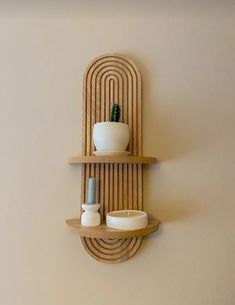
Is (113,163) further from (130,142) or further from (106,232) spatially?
(106,232)

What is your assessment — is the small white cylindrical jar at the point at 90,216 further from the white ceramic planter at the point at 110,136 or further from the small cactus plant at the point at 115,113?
the small cactus plant at the point at 115,113

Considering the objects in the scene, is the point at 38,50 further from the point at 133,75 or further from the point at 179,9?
the point at 179,9

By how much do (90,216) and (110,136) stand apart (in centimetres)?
28

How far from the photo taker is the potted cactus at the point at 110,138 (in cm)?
76

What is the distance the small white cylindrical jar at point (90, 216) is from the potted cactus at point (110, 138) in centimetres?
18

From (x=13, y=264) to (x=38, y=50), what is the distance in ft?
2.71

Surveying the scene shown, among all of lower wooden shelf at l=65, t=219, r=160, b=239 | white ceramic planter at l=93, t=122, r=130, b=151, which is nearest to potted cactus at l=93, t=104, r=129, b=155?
white ceramic planter at l=93, t=122, r=130, b=151

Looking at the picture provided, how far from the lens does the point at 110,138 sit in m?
0.75

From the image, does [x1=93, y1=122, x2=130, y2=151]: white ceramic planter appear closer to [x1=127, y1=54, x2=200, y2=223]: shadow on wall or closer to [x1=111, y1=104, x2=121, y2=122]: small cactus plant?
[x1=111, y1=104, x2=121, y2=122]: small cactus plant

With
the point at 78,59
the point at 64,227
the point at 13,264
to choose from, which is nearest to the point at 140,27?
the point at 78,59

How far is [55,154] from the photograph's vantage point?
0.87 meters

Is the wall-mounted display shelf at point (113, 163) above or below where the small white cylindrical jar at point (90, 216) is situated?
above

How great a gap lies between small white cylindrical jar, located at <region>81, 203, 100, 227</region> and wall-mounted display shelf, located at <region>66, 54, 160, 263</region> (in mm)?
37

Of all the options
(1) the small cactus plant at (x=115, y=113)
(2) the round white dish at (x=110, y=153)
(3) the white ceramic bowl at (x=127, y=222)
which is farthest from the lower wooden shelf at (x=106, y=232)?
(1) the small cactus plant at (x=115, y=113)
